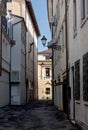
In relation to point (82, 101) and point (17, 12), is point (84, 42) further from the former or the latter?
point (17, 12)

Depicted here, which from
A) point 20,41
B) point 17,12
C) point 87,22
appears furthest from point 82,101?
point 17,12

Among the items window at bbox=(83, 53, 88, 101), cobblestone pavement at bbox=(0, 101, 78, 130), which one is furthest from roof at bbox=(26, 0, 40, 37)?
Result: window at bbox=(83, 53, 88, 101)

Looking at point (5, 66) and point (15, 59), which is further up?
point (15, 59)

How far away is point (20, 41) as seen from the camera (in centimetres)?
4444

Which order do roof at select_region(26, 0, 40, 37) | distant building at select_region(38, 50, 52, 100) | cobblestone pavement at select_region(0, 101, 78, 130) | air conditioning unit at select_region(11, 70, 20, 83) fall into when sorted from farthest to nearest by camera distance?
distant building at select_region(38, 50, 52, 100) < roof at select_region(26, 0, 40, 37) < air conditioning unit at select_region(11, 70, 20, 83) < cobblestone pavement at select_region(0, 101, 78, 130)

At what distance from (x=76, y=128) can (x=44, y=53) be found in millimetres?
75077

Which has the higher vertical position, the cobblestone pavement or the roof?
the roof

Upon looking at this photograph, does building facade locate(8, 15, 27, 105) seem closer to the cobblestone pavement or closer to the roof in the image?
the roof

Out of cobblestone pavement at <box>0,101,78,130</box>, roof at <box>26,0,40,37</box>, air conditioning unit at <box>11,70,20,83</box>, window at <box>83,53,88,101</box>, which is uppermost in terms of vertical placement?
roof at <box>26,0,40,37</box>

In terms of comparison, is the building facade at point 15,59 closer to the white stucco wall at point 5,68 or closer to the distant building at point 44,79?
the white stucco wall at point 5,68

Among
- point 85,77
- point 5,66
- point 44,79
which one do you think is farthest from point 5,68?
point 44,79

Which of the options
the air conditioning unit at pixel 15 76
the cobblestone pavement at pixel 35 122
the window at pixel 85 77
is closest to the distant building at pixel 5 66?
the air conditioning unit at pixel 15 76

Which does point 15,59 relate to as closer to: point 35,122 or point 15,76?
point 15,76

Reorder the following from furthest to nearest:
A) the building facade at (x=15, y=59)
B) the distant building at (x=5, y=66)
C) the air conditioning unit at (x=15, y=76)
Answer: the air conditioning unit at (x=15, y=76) → the building facade at (x=15, y=59) → the distant building at (x=5, y=66)
